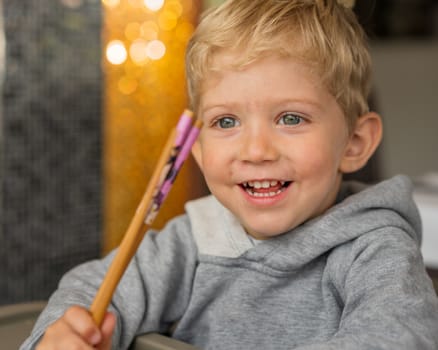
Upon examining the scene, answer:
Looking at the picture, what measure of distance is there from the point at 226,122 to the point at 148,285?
23 cm

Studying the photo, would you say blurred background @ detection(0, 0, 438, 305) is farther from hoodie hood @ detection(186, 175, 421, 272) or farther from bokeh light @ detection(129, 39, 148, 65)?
hoodie hood @ detection(186, 175, 421, 272)

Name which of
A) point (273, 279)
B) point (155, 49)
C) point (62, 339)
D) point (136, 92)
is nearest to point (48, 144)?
point (136, 92)

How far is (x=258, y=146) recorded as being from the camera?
77cm

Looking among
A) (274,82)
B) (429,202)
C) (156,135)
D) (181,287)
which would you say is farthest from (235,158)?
(156,135)

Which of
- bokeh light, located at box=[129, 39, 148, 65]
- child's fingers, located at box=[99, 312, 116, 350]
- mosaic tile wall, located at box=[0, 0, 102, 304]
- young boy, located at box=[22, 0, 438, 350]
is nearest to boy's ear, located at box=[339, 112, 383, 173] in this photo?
young boy, located at box=[22, 0, 438, 350]

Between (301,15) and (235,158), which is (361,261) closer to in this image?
(235,158)

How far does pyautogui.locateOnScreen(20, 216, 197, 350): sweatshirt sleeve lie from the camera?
849mm

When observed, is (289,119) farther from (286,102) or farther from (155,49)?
(155,49)

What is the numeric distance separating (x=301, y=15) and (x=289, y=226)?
0.76 ft

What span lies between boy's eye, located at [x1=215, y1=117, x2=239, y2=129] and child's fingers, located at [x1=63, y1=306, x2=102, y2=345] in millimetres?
278

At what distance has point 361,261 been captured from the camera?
0.75 metres

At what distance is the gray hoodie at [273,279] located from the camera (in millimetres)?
721

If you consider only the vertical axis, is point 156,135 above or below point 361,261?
below

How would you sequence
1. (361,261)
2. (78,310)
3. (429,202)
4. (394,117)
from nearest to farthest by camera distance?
1. (78,310)
2. (361,261)
3. (429,202)
4. (394,117)
